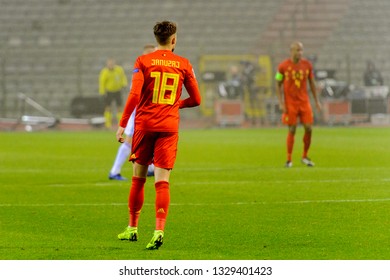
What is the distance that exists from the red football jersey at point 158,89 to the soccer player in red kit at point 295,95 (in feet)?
33.5

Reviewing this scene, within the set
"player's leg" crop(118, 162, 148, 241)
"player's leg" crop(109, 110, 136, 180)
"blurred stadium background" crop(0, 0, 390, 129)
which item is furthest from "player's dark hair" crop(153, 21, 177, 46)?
"blurred stadium background" crop(0, 0, 390, 129)

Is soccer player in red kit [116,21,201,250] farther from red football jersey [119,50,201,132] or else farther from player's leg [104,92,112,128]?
player's leg [104,92,112,128]

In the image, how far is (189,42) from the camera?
4744 cm

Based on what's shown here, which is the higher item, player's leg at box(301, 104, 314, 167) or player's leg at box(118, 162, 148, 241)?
player's leg at box(118, 162, 148, 241)

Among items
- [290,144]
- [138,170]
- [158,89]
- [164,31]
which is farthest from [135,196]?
[290,144]

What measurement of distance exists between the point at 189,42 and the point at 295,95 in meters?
27.8

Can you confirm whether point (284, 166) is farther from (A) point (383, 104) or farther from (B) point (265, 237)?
(A) point (383, 104)

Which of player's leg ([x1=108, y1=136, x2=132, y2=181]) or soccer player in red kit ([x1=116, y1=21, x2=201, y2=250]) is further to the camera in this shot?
player's leg ([x1=108, y1=136, x2=132, y2=181])

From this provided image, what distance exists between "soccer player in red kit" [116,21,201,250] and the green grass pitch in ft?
1.84

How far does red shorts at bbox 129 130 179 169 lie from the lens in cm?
935

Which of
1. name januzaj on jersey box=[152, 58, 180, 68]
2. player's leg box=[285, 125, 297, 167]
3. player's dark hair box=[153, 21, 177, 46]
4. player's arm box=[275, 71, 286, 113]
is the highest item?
player's dark hair box=[153, 21, 177, 46]

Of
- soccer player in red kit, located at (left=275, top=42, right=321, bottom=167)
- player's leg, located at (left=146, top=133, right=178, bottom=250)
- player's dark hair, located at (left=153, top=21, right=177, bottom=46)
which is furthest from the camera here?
soccer player in red kit, located at (left=275, top=42, right=321, bottom=167)

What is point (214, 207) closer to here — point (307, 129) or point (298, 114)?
point (307, 129)

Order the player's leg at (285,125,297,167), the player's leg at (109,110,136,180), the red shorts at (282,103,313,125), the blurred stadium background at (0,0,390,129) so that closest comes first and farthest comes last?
the player's leg at (109,110,136,180) < the player's leg at (285,125,297,167) < the red shorts at (282,103,313,125) < the blurred stadium background at (0,0,390,129)
